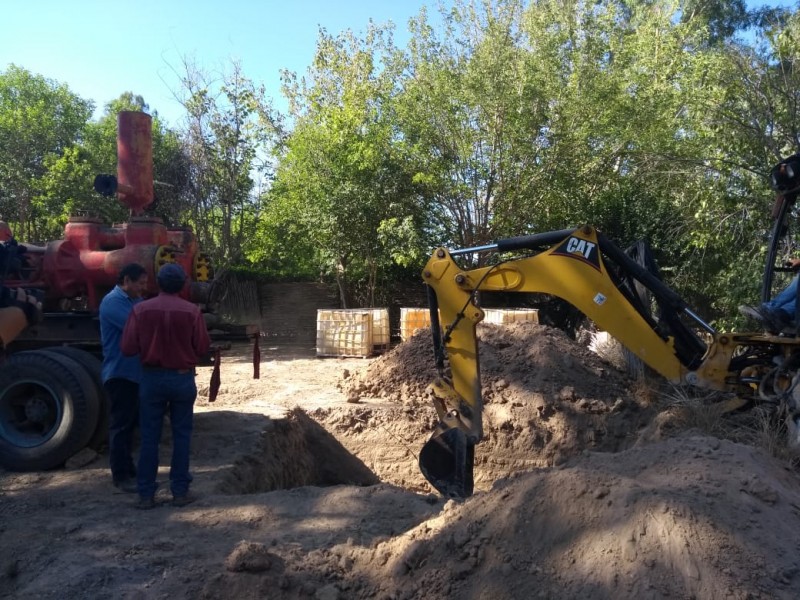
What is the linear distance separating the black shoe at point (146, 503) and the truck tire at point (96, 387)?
142cm

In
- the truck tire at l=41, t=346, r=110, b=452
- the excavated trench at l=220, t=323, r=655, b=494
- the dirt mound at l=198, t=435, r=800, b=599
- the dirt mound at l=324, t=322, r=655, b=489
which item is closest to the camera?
the dirt mound at l=198, t=435, r=800, b=599

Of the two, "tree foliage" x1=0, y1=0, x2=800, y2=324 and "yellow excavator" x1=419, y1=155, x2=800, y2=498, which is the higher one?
"tree foliage" x1=0, y1=0, x2=800, y2=324

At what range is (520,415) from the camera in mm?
8797

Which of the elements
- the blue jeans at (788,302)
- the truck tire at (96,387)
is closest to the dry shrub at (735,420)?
the blue jeans at (788,302)

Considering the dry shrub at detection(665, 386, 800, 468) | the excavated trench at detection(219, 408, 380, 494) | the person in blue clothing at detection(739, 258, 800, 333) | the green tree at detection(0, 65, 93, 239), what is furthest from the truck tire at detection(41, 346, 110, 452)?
the green tree at detection(0, 65, 93, 239)

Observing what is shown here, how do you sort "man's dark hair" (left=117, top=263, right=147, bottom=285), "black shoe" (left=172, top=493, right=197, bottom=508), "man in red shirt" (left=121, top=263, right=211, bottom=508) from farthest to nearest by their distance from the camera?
"man's dark hair" (left=117, top=263, right=147, bottom=285), "black shoe" (left=172, top=493, right=197, bottom=508), "man in red shirt" (left=121, top=263, right=211, bottom=508)

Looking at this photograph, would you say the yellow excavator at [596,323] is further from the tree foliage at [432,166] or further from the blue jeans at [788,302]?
the tree foliage at [432,166]

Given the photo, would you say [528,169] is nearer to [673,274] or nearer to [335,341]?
[673,274]

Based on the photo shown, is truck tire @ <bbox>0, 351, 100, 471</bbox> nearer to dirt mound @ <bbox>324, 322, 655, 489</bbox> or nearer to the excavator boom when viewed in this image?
the excavator boom

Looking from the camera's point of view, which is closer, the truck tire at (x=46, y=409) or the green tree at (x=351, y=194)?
the truck tire at (x=46, y=409)

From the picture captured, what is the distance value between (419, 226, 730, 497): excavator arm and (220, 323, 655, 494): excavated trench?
7.68 feet

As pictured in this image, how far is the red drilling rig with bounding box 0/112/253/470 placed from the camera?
20.3ft

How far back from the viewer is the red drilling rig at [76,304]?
6.20m

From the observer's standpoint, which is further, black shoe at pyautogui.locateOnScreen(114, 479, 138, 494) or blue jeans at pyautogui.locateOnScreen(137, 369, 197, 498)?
black shoe at pyautogui.locateOnScreen(114, 479, 138, 494)
